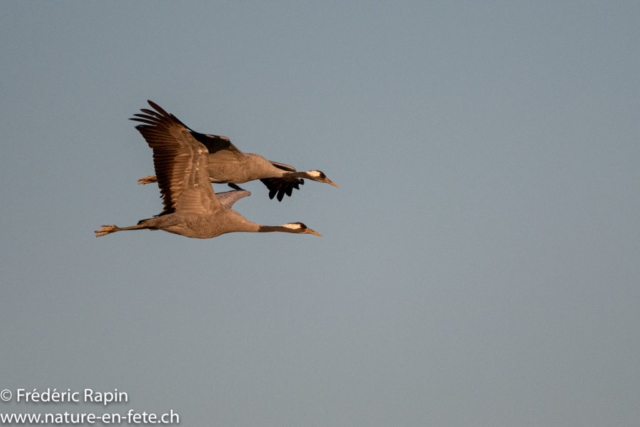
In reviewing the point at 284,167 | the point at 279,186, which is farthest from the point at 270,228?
the point at 279,186

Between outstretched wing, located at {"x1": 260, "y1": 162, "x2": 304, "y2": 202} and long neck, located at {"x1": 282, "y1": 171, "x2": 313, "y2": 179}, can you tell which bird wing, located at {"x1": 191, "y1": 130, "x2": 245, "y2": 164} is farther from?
outstretched wing, located at {"x1": 260, "y1": 162, "x2": 304, "y2": 202}

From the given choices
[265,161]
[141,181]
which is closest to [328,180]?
[265,161]

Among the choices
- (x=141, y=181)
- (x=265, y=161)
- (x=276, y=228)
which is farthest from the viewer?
(x=141, y=181)

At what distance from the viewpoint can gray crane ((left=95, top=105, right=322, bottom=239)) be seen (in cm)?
2022

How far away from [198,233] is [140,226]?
1.16 metres

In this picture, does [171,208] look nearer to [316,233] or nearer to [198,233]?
[198,233]

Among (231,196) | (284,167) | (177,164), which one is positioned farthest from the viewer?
(284,167)

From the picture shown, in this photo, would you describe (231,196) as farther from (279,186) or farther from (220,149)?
(279,186)

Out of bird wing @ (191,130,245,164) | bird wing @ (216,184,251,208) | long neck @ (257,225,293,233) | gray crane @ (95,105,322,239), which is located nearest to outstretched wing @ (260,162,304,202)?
bird wing @ (216,184,251,208)

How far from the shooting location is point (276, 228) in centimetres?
2206

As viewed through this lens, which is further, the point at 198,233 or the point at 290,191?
the point at 290,191

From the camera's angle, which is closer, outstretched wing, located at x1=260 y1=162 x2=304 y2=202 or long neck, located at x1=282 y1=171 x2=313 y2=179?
long neck, located at x1=282 y1=171 x2=313 y2=179

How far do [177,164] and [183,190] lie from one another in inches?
22.3

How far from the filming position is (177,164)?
20.5 m
